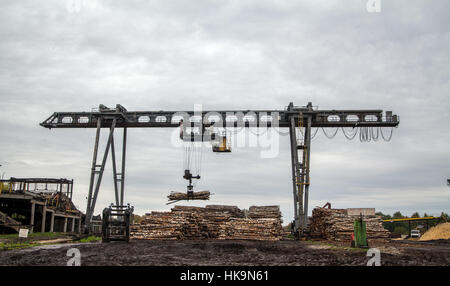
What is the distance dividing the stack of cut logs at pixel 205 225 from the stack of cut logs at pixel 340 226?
2212 millimetres

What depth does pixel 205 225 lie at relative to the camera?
20594 millimetres

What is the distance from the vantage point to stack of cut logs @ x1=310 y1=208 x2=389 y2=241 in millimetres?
18219

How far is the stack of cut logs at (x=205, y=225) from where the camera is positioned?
1803cm

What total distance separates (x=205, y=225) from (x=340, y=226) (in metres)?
6.69

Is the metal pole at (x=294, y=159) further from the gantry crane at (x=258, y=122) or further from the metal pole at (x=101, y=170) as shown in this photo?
the metal pole at (x=101, y=170)

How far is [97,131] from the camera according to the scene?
25859mm

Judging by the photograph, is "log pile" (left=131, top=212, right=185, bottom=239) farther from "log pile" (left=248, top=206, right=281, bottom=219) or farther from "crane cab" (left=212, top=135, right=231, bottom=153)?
"crane cab" (left=212, top=135, right=231, bottom=153)

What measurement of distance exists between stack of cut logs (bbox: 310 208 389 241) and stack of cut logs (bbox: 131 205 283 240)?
2.21 meters

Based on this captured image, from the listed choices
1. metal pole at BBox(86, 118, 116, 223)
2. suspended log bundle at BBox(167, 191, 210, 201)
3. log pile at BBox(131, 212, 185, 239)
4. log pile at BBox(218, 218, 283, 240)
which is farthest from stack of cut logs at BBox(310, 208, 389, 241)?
metal pole at BBox(86, 118, 116, 223)

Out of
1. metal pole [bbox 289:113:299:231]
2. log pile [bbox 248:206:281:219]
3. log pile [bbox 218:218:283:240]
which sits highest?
metal pole [bbox 289:113:299:231]

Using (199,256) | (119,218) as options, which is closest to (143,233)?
(119,218)

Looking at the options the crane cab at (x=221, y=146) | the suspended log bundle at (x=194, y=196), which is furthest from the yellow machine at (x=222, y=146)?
the suspended log bundle at (x=194, y=196)
